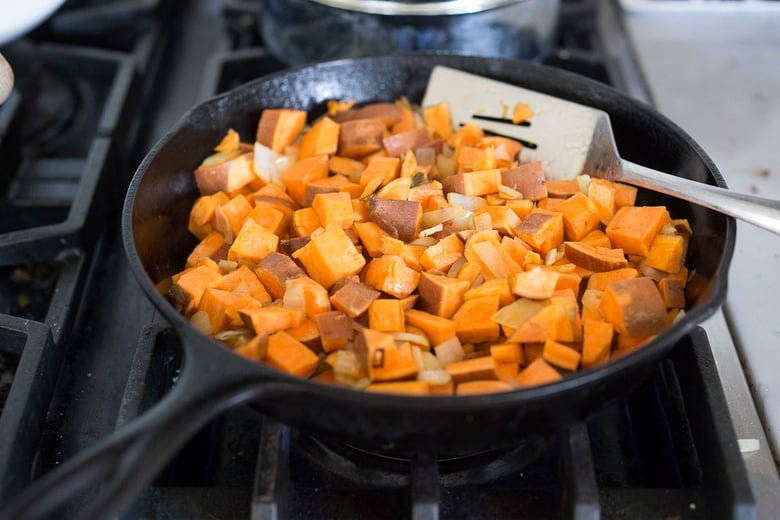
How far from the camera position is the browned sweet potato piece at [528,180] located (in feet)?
3.78

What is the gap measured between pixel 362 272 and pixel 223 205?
0.25m

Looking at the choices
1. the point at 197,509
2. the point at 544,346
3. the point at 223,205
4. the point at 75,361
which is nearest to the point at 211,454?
the point at 197,509

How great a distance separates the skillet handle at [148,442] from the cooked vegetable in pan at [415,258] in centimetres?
14

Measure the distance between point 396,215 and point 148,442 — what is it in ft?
1.69

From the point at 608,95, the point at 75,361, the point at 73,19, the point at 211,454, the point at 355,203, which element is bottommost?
the point at 211,454

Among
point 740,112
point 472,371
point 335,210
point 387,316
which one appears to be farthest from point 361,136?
point 740,112

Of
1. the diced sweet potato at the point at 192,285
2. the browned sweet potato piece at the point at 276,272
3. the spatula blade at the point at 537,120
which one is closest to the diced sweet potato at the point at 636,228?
the spatula blade at the point at 537,120

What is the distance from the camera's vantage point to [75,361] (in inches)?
43.9

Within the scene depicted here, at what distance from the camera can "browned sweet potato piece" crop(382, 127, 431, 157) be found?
4.05ft

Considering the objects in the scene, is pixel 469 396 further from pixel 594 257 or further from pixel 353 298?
pixel 594 257

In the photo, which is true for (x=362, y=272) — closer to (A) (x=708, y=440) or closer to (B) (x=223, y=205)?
(B) (x=223, y=205)

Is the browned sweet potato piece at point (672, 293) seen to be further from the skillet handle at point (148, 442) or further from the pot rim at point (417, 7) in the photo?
the pot rim at point (417, 7)

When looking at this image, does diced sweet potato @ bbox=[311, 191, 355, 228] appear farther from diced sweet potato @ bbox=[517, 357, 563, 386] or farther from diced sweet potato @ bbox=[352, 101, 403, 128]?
diced sweet potato @ bbox=[517, 357, 563, 386]

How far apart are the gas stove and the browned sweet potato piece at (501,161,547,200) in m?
0.30
